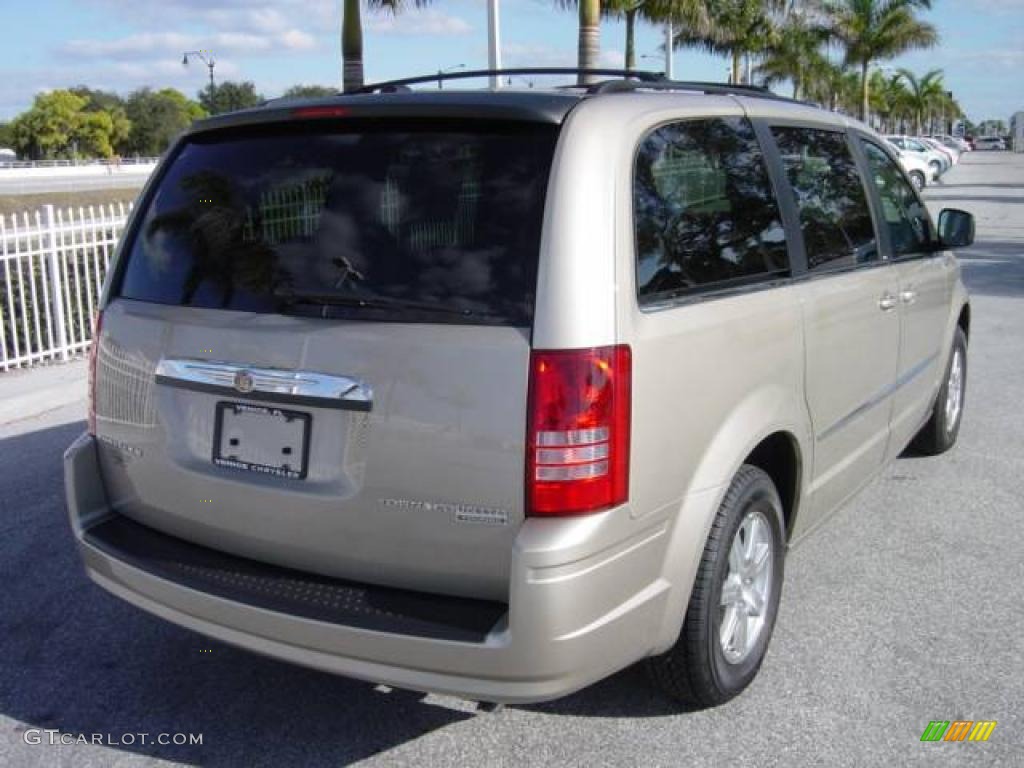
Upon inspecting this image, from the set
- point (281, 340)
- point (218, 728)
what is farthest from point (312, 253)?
point (218, 728)

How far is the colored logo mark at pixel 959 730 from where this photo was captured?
10.2ft

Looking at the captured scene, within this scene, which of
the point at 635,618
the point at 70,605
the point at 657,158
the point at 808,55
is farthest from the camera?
the point at 808,55

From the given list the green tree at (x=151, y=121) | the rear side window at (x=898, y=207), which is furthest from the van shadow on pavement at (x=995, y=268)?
the green tree at (x=151, y=121)

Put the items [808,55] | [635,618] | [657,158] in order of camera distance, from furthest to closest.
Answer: [808,55]
[657,158]
[635,618]

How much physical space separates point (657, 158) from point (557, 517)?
1089 millimetres

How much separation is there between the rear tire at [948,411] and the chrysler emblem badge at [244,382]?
4.12 meters

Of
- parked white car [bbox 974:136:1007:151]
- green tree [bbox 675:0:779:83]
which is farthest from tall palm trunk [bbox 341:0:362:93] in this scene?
parked white car [bbox 974:136:1007:151]

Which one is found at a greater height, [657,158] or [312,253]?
[657,158]

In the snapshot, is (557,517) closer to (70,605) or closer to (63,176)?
(70,605)

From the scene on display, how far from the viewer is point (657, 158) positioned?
9.57ft

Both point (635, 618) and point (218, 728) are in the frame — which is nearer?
point (635, 618)

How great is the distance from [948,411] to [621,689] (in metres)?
3.44

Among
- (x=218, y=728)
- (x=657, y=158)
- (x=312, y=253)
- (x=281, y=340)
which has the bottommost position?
→ (x=218, y=728)

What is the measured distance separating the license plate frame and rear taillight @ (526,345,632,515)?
0.64 m
